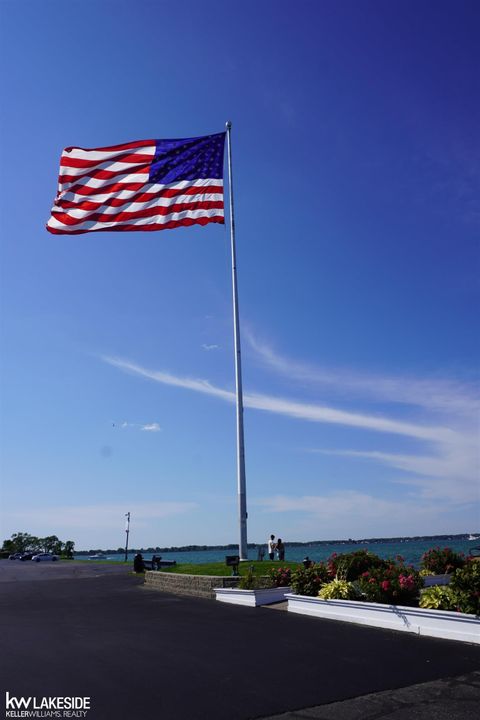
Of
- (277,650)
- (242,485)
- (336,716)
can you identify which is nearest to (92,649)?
(277,650)

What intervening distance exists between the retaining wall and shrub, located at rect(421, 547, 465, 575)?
5.74m

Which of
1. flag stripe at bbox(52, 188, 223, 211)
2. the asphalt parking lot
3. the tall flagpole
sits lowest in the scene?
the asphalt parking lot

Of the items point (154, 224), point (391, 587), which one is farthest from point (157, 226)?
point (391, 587)

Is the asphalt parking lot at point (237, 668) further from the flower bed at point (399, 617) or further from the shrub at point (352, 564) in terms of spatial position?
the shrub at point (352, 564)

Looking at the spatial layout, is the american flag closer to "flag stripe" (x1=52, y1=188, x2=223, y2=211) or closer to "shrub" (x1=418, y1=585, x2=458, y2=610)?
"flag stripe" (x1=52, y1=188, x2=223, y2=211)

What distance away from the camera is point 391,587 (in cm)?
1176

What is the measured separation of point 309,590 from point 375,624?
2.83 meters

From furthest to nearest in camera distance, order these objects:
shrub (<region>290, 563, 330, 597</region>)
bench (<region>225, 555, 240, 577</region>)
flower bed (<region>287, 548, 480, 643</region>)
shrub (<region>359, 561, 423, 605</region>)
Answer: bench (<region>225, 555, 240, 577</region>) < shrub (<region>290, 563, 330, 597</region>) < shrub (<region>359, 561, 423, 605</region>) < flower bed (<region>287, 548, 480, 643</region>)

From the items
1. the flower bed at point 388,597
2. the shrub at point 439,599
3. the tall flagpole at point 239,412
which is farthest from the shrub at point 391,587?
the tall flagpole at point 239,412

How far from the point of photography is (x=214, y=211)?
2062cm

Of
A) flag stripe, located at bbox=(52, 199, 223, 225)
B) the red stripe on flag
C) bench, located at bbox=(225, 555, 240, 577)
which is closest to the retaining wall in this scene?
bench, located at bbox=(225, 555, 240, 577)

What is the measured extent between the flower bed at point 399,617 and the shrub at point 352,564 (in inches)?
39.4

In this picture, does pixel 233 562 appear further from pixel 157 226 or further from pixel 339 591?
pixel 157 226

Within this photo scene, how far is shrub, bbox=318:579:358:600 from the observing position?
1264cm
